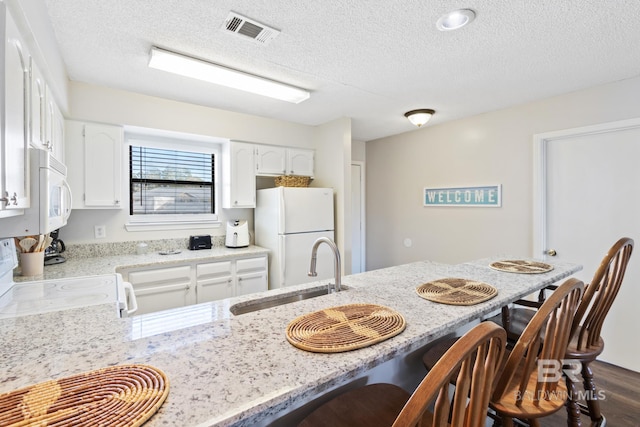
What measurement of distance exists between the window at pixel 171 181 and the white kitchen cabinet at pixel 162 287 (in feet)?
2.40

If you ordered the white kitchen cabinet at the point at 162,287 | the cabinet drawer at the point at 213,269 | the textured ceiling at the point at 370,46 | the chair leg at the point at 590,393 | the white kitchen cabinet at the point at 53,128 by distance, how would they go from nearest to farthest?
the chair leg at the point at 590,393, the textured ceiling at the point at 370,46, the white kitchen cabinet at the point at 53,128, the white kitchen cabinet at the point at 162,287, the cabinet drawer at the point at 213,269

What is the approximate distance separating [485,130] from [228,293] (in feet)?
10.8

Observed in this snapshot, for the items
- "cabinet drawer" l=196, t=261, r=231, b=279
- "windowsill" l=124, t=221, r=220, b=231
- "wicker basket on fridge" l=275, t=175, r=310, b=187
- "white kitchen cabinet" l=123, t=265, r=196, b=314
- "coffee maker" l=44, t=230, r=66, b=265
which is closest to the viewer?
"coffee maker" l=44, t=230, r=66, b=265

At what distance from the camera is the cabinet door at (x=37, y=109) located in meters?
1.40

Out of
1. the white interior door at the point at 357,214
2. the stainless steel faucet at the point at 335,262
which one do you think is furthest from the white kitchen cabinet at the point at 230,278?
the white interior door at the point at 357,214

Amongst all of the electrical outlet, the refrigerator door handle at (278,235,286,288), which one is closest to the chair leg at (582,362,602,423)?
the refrigerator door handle at (278,235,286,288)

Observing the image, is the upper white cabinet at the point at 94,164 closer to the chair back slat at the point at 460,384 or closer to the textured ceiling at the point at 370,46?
the textured ceiling at the point at 370,46

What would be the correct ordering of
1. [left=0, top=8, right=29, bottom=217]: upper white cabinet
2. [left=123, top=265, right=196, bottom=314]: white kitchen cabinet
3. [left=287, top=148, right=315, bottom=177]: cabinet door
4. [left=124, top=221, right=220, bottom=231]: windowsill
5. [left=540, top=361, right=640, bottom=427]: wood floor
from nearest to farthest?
[left=0, top=8, right=29, bottom=217]: upper white cabinet, [left=540, top=361, right=640, bottom=427]: wood floor, [left=123, top=265, right=196, bottom=314]: white kitchen cabinet, [left=124, top=221, right=220, bottom=231]: windowsill, [left=287, top=148, right=315, bottom=177]: cabinet door

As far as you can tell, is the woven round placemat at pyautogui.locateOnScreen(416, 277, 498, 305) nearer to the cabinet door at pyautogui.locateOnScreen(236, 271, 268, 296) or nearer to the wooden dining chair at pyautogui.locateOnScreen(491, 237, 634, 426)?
the wooden dining chair at pyautogui.locateOnScreen(491, 237, 634, 426)

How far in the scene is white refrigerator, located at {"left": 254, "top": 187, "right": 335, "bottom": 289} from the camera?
3232mm

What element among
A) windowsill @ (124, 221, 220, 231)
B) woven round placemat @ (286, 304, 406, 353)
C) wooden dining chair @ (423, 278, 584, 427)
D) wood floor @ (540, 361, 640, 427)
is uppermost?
windowsill @ (124, 221, 220, 231)

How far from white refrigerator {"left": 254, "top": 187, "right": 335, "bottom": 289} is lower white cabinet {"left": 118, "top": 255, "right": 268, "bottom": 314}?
229mm

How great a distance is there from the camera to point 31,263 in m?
2.05

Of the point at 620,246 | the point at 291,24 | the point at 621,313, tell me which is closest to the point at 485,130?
the point at 621,313
